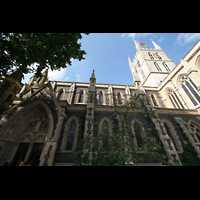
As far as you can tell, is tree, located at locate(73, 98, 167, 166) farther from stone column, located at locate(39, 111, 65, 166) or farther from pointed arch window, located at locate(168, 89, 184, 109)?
pointed arch window, located at locate(168, 89, 184, 109)

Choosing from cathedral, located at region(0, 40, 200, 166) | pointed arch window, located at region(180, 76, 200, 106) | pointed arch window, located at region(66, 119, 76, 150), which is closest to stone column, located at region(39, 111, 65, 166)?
cathedral, located at region(0, 40, 200, 166)

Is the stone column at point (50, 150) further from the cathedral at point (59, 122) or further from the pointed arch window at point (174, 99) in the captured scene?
the pointed arch window at point (174, 99)

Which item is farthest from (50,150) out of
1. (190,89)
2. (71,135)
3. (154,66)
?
(154,66)

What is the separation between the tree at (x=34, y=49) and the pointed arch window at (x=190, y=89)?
18743mm

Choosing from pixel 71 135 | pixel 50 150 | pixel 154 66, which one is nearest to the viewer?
pixel 50 150

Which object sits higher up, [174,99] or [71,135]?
[174,99]

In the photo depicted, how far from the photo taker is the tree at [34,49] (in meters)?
6.84

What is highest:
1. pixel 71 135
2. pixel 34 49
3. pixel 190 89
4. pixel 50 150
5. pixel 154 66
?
pixel 154 66

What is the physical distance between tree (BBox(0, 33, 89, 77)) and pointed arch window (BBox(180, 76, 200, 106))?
61.5ft

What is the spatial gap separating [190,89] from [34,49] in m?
22.0

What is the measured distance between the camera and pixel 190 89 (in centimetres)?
1630

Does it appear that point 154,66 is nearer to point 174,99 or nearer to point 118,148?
point 174,99
